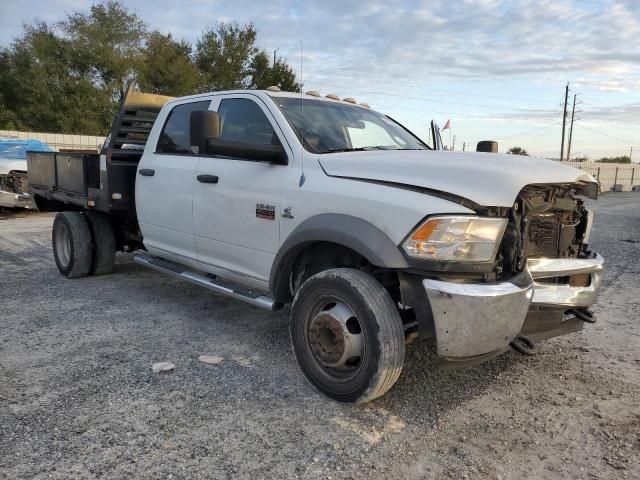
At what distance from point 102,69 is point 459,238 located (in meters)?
40.3

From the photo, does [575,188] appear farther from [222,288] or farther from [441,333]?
[222,288]

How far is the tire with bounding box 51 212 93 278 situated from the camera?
233 inches

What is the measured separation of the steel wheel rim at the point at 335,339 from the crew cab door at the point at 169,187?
1.71 m

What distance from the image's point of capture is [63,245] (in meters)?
6.23

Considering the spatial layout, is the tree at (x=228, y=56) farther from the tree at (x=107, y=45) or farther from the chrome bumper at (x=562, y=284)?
the chrome bumper at (x=562, y=284)

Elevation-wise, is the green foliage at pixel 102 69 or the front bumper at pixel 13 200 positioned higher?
the green foliage at pixel 102 69

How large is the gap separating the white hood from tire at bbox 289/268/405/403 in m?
0.62

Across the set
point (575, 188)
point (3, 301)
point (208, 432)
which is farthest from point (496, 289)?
point (3, 301)

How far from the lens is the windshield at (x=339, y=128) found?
377 centimetres

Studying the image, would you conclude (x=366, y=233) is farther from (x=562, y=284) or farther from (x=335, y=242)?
(x=562, y=284)

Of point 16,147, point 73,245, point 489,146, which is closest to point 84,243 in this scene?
point 73,245

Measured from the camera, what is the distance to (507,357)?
155 inches

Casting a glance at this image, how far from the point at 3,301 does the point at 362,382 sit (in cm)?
396

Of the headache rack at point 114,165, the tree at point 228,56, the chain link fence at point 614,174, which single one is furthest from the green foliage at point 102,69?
the headache rack at point 114,165
